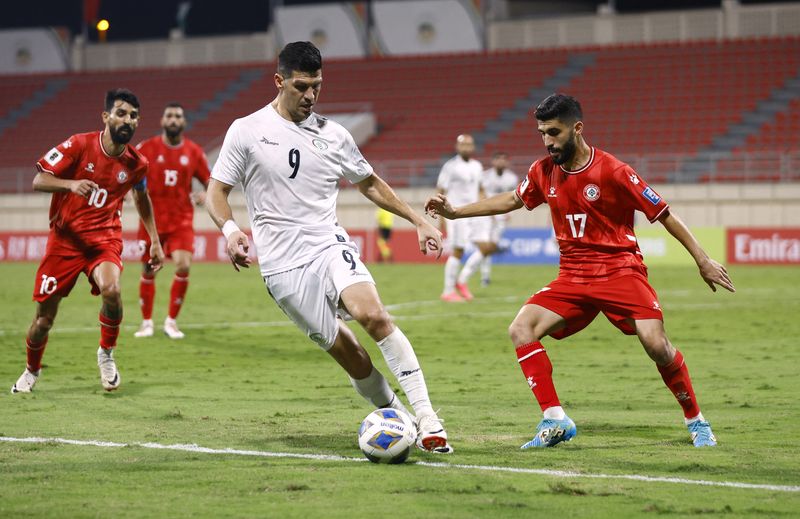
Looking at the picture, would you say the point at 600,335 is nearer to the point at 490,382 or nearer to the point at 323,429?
the point at 490,382

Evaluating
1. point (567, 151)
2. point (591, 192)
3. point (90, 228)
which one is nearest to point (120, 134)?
point (90, 228)

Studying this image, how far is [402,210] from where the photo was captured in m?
7.17

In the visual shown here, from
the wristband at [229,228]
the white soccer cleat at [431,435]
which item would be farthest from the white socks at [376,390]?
the wristband at [229,228]

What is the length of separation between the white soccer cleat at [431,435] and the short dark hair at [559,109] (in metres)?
1.89

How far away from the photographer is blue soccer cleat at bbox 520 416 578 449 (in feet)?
22.4

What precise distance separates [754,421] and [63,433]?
4.39 m

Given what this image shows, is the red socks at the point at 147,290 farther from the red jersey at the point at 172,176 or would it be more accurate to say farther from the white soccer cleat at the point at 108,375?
the white soccer cleat at the point at 108,375

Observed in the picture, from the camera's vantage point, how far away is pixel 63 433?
7.38 metres

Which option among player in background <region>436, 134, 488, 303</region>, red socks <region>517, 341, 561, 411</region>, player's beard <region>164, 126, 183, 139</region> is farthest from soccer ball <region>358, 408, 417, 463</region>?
player in background <region>436, 134, 488, 303</region>

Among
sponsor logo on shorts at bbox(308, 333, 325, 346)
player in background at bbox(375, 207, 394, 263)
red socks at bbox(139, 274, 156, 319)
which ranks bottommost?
player in background at bbox(375, 207, 394, 263)

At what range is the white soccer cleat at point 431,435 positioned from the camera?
6512 millimetres

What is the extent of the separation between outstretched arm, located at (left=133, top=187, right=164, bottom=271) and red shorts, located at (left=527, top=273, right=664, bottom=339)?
3.96 meters

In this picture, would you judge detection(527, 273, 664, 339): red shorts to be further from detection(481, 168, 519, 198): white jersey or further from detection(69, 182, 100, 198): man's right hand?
detection(481, 168, 519, 198): white jersey

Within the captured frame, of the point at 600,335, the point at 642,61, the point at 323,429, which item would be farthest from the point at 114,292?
the point at 642,61
